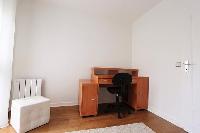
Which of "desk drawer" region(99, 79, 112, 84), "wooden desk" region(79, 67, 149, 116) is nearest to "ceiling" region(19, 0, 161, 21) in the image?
"wooden desk" region(79, 67, 149, 116)

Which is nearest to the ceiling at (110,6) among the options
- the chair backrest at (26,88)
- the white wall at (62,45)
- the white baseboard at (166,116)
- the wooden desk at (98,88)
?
the white wall at (62,45)

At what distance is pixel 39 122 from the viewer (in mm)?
2529

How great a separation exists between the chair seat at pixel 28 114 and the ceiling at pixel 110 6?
217 cm

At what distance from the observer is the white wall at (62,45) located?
3.30 meters

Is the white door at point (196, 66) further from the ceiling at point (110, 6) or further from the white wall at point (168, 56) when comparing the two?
the ceiling at point (110, 6)

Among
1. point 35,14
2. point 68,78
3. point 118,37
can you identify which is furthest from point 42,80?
point 118,37

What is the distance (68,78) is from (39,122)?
136 cm

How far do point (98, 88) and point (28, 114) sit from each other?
1.42 meters

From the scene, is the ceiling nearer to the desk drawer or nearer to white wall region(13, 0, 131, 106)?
white wall region(13, 0, 131, 106)

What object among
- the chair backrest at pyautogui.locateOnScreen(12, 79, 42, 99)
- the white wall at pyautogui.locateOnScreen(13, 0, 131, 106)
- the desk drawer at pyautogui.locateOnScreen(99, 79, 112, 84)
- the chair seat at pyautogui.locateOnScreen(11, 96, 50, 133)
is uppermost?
the white wall at pyautogui.locateOnScreen(13, 0, 131, 106)

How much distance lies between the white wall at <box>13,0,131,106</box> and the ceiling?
0.40 feet

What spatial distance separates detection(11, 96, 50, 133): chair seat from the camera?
2260 millimetres

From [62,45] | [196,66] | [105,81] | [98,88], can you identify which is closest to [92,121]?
[98,88]

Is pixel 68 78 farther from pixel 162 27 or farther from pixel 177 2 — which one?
pixel 177 2
